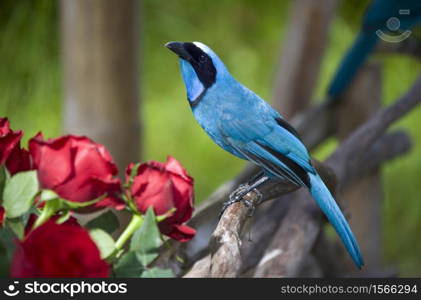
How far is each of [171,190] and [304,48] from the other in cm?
111

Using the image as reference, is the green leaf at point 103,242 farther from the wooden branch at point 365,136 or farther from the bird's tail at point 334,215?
the wooden branch at point 365,136

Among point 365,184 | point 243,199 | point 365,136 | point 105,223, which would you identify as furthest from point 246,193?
point 365,184

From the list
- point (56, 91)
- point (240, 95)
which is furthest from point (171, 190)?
point (56, 91)

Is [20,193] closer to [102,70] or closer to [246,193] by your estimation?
[246,193]

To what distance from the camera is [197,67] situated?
671mm

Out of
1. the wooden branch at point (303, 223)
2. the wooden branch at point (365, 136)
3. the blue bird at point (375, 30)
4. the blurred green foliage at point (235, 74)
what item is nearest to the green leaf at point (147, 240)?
the wooden branch at point (303, 223)

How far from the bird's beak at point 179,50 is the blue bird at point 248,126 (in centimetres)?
1

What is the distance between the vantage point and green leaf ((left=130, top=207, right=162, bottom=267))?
0.39 metres

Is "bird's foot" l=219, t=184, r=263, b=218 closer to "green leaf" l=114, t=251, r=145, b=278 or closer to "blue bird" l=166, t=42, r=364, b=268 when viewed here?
"blue bird" l=166, t=42, r=364, b=268

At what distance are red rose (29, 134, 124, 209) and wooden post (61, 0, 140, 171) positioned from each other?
0.77 metres

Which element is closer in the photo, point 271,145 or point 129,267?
point 129,267

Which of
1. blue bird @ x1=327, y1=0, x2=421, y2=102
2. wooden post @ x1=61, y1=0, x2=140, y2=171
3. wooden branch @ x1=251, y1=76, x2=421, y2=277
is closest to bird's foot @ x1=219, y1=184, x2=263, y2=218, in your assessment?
wooden branch @ x1=251, y1=76, x2=421, y2=277

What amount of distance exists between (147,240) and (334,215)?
32 cm

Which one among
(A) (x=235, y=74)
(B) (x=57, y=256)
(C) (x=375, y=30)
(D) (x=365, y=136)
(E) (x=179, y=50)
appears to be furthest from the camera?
(A) (x=235, y=74)
